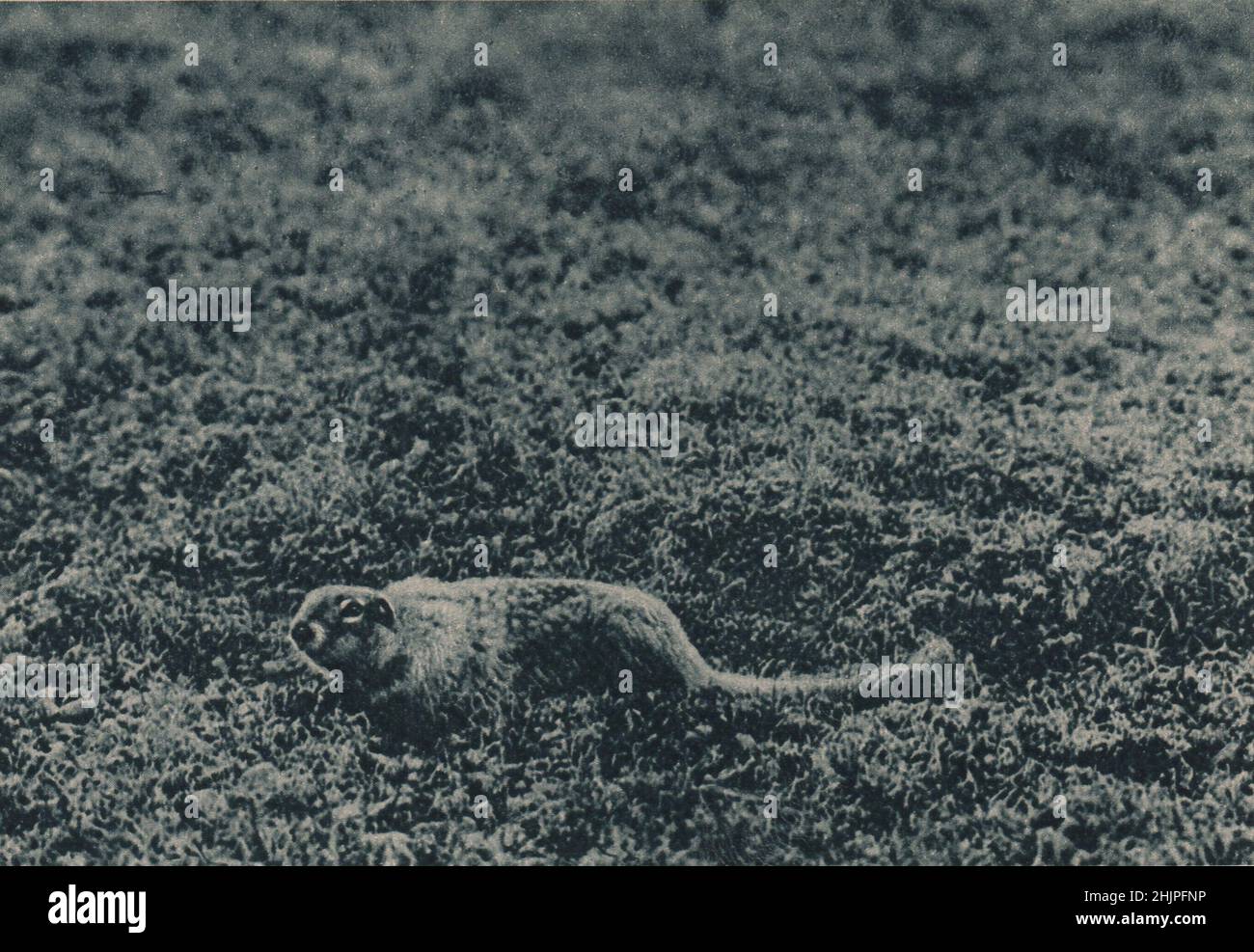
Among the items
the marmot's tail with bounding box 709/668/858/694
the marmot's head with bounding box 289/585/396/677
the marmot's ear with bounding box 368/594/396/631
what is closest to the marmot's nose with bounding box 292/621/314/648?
the marmot's head with bounding box 289/585/396/677

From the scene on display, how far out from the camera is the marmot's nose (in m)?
3.03

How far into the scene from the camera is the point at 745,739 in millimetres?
3020

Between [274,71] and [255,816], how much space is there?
1.66m

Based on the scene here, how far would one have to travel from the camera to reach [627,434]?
314cm

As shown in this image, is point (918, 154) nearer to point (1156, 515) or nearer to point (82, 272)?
point (1156, 515)

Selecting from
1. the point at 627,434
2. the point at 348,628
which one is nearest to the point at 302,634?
the point at 348,628

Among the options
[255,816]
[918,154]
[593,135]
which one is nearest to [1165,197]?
[918,154]

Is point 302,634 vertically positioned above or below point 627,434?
below

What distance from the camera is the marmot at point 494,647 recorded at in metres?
3.02

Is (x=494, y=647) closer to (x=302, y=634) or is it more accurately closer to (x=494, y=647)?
(x=494, y=647)

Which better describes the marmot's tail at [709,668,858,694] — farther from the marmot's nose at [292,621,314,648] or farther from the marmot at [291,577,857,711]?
the marmot's nose at [292,621,314,648]

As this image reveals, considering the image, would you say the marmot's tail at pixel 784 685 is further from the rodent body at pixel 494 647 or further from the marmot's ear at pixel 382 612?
the marmot's ear at pixel 382 612

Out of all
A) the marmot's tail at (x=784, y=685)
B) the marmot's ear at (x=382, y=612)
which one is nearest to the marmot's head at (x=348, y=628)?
the marmot's ear at (x=382, y=612)

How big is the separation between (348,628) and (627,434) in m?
0.73
